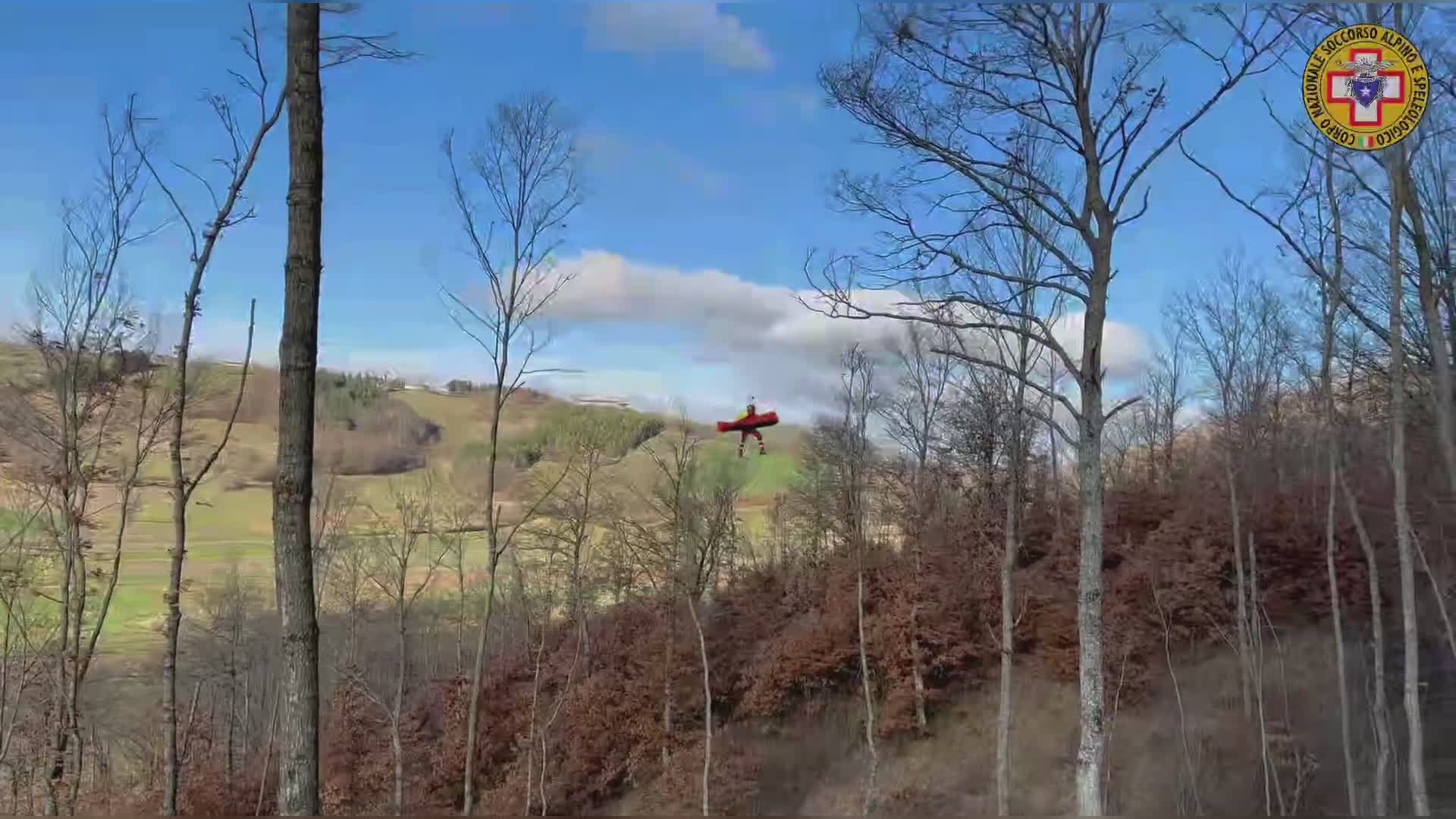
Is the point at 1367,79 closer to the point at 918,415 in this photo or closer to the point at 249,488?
the point at 918,415

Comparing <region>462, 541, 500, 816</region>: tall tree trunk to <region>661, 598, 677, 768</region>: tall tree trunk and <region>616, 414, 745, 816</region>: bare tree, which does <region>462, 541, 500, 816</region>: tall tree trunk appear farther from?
<region>661, 598, 677, 768</region>: tall tree trunk

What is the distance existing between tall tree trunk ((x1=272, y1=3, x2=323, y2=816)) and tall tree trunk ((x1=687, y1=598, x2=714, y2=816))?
5527 mm

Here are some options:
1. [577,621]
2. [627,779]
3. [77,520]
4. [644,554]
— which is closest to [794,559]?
[644,554]

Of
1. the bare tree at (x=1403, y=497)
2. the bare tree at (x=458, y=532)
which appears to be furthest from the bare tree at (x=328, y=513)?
the bare tree at (x=1403, y=497)

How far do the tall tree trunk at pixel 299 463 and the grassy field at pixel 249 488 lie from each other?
171 centimetres

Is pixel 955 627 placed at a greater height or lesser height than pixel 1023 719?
greater

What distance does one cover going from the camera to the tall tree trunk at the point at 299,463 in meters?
2.65

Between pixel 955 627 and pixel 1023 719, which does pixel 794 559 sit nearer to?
pixel 955 627

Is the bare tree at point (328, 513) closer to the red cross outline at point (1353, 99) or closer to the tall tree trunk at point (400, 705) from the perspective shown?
the tall tree trunk at point (400, 705)

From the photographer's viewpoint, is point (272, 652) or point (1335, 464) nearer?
point (1335, 464)

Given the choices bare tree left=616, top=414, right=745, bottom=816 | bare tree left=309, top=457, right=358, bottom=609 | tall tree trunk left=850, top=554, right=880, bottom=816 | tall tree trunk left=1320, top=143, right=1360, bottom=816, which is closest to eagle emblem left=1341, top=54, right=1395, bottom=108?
tall tree trunk left=1320, top=143, right=1360, bottom=816

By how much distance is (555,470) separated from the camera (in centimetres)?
546

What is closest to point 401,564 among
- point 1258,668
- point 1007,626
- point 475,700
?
point 475,700

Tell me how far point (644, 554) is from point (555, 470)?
2.31m
